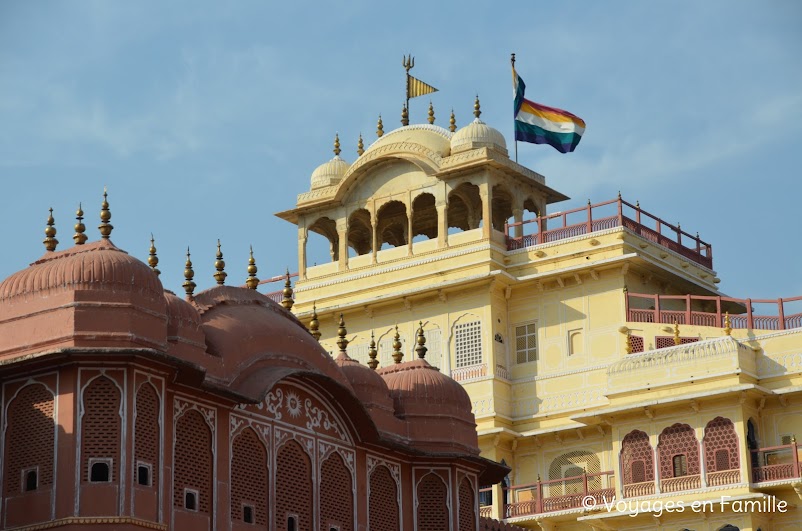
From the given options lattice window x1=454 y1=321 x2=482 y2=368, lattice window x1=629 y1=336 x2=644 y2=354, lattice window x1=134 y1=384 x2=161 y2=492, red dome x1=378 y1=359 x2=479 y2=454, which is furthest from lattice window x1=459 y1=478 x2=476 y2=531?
lattice window x1=454 y1=321 x2=482 y2=368

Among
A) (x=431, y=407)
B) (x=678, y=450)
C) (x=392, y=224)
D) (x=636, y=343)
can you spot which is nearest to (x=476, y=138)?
(x=392, y=224)

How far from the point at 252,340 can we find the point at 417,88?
20.9m

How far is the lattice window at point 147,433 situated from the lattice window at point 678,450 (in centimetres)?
1598

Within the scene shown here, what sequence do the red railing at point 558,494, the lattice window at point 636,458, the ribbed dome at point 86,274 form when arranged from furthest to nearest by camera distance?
the red railing at point 558,494
the lattice window at point 636,458
the ribbed dome at point 86,274

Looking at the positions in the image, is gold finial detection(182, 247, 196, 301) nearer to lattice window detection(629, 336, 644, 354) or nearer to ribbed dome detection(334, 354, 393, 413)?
ribbed dome detection(334, 354, 393, 413)

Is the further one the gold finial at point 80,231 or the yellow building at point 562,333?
the yellow building at point 562,333

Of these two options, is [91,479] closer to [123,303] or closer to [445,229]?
[123,303]

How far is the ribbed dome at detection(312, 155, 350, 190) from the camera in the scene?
144 feet

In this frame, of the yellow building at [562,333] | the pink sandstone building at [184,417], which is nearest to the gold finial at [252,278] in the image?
the pink sandstone building at [184,417]

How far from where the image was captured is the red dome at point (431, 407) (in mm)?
28984

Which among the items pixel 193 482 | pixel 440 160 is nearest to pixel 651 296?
pixel 440 160

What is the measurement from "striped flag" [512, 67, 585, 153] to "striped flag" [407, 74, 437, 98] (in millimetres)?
3372

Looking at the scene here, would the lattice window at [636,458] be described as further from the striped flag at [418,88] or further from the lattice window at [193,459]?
the lattice window at [193,459]

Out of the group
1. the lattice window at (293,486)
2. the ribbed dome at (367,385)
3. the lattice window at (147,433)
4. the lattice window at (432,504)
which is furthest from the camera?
the lattice window at (432,504)
